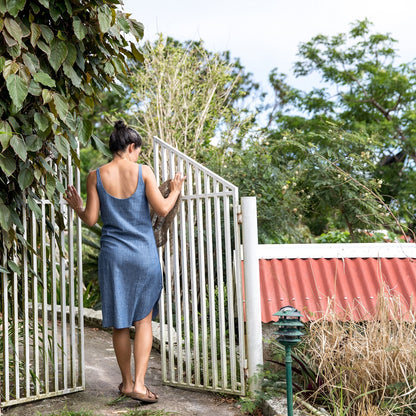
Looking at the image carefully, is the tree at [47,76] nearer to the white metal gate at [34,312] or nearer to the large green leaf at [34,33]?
the large green leaf at [34,33]

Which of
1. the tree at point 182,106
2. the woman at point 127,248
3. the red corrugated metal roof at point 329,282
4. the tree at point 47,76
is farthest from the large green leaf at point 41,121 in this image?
the tree at point 182,106

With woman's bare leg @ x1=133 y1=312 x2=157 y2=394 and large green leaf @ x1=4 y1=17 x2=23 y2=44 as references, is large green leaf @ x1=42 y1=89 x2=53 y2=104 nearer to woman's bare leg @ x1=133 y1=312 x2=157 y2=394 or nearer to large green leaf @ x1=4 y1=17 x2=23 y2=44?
large green leaf @ x1=4 y1=17 x2=23 y2=44

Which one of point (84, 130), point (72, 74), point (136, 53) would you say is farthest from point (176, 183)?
point (72, 74)

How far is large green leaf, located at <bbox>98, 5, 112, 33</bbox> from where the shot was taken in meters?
3.10

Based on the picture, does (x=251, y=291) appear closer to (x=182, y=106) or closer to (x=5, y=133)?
(x=5, y=133)

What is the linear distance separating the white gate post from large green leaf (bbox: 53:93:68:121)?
4.53 ft

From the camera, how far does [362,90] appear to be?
18938 millimetres

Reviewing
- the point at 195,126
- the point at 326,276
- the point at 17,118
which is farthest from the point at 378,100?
the point at 17,118

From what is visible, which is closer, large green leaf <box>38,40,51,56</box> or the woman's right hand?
large green leaf <box>38,40,51,56</box>

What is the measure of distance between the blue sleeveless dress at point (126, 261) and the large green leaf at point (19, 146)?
0.75 m

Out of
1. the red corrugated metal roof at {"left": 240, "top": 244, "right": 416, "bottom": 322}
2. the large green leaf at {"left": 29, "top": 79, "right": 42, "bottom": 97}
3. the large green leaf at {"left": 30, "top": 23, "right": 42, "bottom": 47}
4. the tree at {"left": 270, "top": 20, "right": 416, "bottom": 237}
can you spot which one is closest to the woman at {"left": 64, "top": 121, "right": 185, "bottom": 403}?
the large green leaf at {"left": 29, "top": 79, "right": 42, "bottom": 97}

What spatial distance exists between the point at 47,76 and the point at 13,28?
304 mm

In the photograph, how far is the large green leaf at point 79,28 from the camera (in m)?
3.17

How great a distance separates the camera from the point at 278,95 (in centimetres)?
2291
